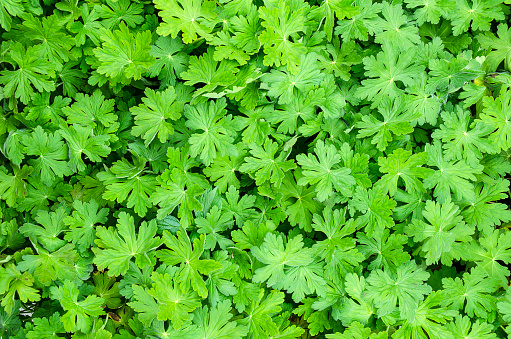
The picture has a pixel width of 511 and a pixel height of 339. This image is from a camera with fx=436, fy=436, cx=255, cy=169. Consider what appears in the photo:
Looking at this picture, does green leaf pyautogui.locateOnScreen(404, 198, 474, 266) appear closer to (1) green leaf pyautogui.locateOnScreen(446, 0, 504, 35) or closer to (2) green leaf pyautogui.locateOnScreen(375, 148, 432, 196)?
(2) green leaf pyautogui.locateOnScreen(375, 148, 432, 196)

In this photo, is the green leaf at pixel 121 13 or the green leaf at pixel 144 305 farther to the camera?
the green leaf at pixel 121 13

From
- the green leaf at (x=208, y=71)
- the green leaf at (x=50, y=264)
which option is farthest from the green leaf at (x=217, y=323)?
the green leaf at (x=208, y=71)

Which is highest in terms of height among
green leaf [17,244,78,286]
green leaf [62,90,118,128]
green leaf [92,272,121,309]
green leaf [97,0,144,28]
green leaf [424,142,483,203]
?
green leaf [97,0,144,28]

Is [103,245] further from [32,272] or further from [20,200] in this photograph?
[20,200]

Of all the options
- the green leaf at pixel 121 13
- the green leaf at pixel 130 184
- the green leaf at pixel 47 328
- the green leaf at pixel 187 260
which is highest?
the green leaf at pixel 121 13

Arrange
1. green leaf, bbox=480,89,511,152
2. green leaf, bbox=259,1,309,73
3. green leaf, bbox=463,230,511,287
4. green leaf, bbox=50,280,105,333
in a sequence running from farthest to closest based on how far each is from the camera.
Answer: green leaf, bbox=463,230,511,287 → green leaf, bbox=480,89,511,152 → green leaf, bbox=50,280,105,333 → green leaf, bbox=259,1,309,73

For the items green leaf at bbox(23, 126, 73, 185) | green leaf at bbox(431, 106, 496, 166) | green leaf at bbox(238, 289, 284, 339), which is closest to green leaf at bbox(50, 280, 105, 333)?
green leaf at bbox(23, 126, 73, 185)

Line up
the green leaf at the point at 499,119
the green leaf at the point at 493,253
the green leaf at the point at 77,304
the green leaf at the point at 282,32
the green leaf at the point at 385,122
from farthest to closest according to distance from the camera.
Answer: the green leaf at the point at 493,253
the green leaf at the point at 499,119
the green leaf at the point at 385,122
the green leaf at the point at 77,304
the green leaf at the point at 282,32

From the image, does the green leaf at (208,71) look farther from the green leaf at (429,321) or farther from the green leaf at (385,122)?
the green leaf at (429,321)

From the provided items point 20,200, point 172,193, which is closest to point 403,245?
point 172,193
